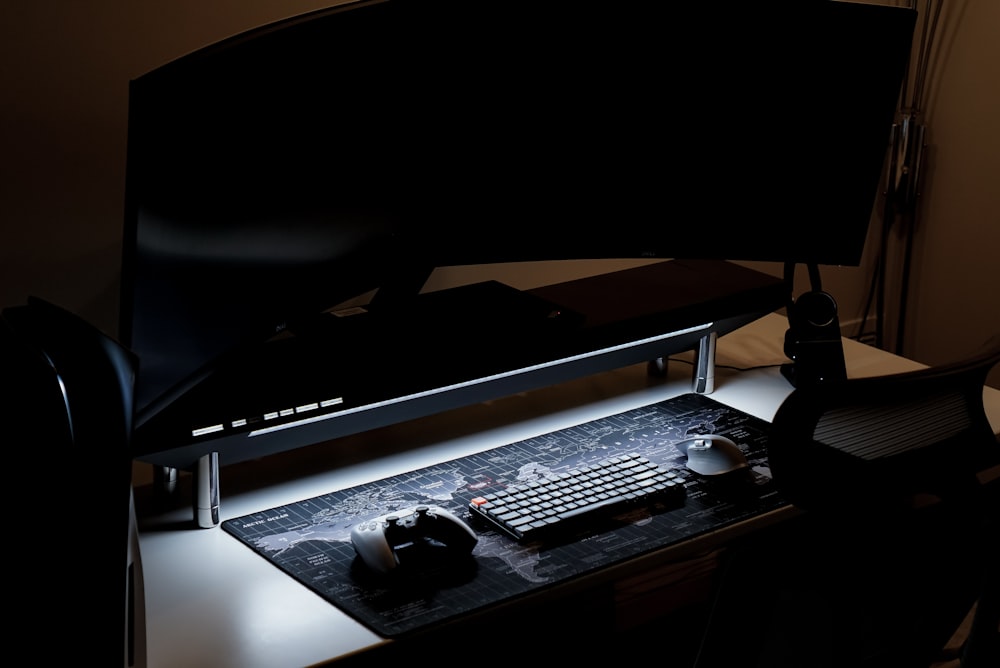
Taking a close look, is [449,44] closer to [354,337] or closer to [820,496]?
[354,337]

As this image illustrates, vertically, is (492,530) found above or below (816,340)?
below

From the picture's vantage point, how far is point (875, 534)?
1242 millimetres

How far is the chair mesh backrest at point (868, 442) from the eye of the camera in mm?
1211

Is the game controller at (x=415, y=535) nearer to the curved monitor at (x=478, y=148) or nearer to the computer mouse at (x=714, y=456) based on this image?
the curved monitor at (x=478, y=148)

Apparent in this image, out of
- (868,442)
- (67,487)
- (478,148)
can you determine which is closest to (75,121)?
(478,148)

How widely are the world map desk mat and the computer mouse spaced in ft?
0.06

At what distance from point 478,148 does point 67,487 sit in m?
0.92

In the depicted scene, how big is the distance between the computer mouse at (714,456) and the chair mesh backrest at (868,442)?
379 millimetres

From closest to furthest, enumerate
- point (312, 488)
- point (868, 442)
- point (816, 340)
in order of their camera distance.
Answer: point (868, 442) < point (312, 488) < point (816, 340)

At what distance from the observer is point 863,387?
1172 millimetres

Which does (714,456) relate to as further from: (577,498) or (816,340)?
(816,340)

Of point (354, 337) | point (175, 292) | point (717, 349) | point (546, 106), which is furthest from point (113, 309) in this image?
point (717, 349)

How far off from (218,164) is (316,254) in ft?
0.69

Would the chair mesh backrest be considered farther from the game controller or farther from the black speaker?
the black speaker
